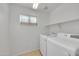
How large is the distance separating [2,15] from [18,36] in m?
0.30

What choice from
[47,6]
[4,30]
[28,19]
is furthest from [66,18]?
[4,30]

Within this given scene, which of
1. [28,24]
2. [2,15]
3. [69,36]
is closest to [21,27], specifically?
[28,24]

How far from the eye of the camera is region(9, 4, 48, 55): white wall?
92 cm

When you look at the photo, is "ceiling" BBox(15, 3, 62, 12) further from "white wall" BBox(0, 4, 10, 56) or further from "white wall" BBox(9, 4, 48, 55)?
"white wall" BBox(0, 4, 10, 56)

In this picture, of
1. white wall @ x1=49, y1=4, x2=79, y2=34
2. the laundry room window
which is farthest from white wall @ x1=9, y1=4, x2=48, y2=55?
white wall @ x1=49, y1=4, x2=79, y2=34

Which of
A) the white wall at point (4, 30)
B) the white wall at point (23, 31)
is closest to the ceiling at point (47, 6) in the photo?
the white wall at point (23, 31)

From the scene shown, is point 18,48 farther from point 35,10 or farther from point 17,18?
point 35,10

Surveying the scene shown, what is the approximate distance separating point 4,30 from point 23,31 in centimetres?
22

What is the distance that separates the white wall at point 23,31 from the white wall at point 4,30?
0.05 m

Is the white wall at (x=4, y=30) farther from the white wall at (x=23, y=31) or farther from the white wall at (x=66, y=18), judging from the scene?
the white wall at (x=66, y=18)

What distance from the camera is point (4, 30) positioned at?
896 millimetres

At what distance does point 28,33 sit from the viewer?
39.8 inches

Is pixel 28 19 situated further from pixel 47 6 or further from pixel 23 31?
pixel 47 6

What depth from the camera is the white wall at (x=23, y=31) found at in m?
0.92
